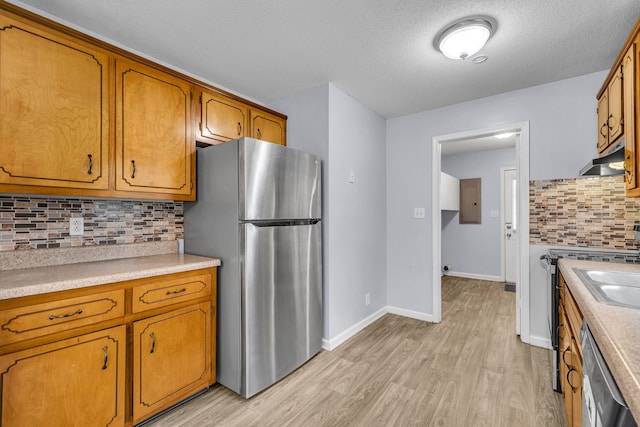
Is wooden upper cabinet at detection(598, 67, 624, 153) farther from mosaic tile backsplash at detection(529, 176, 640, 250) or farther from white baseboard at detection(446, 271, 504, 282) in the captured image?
white baseboard at detection(446, 271, 504, 282)

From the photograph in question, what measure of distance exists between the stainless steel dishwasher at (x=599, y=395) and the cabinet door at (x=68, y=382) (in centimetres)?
193

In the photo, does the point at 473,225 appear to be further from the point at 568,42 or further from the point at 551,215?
the point at 568,42

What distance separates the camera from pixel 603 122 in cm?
211

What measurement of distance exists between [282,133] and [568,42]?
2262 millimetres

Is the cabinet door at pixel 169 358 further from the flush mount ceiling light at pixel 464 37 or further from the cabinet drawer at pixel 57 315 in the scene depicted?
the flush mount ceiling light at pixel 464 37

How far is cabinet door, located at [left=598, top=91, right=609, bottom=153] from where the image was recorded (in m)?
2.02

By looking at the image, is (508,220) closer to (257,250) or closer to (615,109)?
(615,109)

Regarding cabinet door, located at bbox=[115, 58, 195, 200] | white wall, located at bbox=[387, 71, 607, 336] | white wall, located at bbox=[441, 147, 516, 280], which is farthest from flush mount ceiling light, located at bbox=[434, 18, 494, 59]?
white wall, located at bbox=[441, 147, 516, 280]

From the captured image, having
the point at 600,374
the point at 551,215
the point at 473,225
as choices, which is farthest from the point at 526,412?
the point at 473,225

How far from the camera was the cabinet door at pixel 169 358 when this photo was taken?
162 centimetres

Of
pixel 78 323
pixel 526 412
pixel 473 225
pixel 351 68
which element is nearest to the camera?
pixel 78 323

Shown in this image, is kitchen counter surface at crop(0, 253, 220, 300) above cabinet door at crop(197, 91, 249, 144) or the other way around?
the other way around

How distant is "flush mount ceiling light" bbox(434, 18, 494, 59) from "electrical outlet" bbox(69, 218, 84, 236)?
2625mm

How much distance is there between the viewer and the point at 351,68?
2.35 meters
